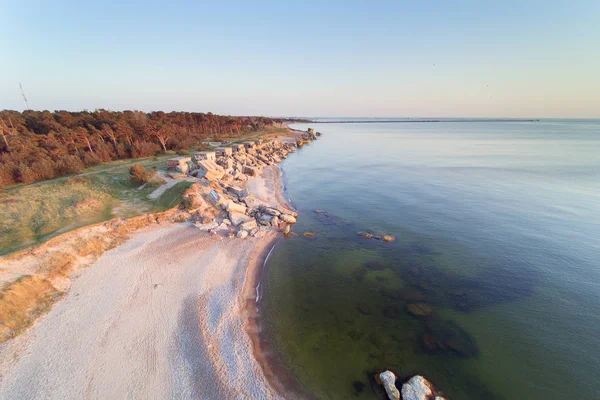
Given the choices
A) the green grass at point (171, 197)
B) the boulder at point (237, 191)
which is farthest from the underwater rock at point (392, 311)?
the green grass at point (171, 197)

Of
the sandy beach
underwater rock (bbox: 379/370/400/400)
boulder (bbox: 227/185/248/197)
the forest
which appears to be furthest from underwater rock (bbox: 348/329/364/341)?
the forest

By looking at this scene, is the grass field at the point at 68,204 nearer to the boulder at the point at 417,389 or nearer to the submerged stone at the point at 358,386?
the submerged stone at the point at 358,386


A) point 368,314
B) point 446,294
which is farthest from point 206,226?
point 446,294

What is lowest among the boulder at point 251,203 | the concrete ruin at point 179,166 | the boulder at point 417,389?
the boulder at point 417,389

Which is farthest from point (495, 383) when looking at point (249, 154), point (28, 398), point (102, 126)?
point (102, 126)

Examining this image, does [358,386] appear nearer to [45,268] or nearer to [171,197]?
[45,268]

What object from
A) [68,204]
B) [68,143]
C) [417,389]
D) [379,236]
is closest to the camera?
[417,389]

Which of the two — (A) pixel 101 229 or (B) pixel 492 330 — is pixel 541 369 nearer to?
(B) pixel 492 330
